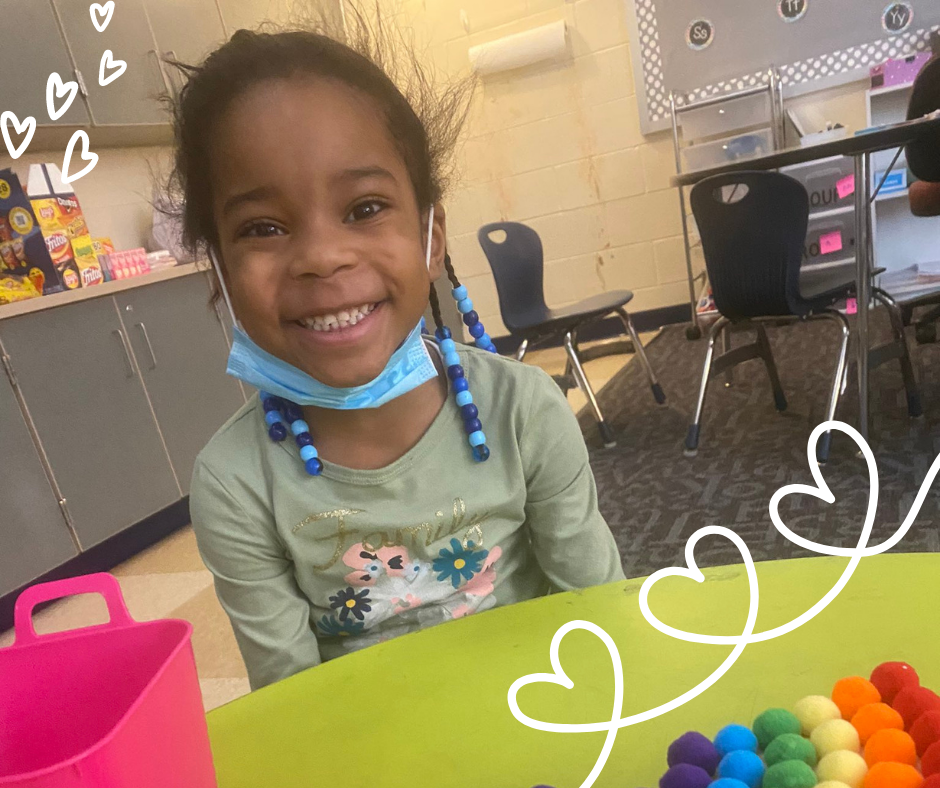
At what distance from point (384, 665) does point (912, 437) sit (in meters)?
1.86

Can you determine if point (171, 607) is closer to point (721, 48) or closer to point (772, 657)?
point (772, 657)

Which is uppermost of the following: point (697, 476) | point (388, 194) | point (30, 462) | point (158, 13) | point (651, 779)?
point (158, 13)

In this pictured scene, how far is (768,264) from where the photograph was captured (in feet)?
5.96

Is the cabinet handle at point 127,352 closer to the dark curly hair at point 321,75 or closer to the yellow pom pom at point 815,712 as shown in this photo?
the dark curly hair at point 321,75

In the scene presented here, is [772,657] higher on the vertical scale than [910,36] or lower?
lower

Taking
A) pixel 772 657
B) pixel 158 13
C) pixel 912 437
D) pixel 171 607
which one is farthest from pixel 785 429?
pixel 158 13

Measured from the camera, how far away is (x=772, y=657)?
420 mm

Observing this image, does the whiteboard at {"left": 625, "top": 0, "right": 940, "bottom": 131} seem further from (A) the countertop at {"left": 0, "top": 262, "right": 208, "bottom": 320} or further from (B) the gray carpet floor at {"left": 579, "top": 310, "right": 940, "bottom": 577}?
(A) the countertop at {"left": 0, "top": 262, "right": 208, "bottom": 320}

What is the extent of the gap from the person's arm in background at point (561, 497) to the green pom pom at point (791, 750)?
1.34ft

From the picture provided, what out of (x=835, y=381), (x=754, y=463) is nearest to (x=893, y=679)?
(x=835, y=381)

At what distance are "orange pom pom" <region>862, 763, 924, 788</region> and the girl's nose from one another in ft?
1.68

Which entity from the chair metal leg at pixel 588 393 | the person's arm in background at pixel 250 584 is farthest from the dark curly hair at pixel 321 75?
the chair metal leg at pixel 588 393

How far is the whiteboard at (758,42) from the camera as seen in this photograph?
315cm

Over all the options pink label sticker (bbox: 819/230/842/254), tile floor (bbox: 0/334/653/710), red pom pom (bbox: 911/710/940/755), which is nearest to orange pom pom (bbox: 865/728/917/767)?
red pom pom (bbox: 911/710/940/755)
